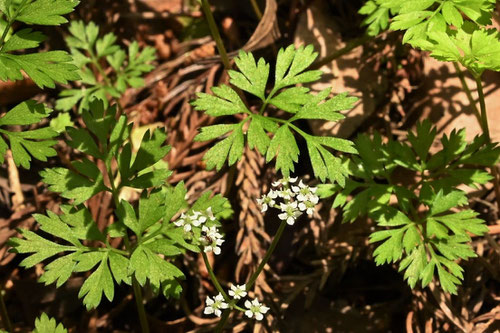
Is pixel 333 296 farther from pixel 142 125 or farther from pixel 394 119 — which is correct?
pixel 142 125

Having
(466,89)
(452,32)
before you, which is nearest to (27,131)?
(452,32)

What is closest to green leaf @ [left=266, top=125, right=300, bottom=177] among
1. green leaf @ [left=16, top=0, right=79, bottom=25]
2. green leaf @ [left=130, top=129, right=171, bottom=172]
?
green leaf @ [left=130, top=129, right=171, bottom=172]

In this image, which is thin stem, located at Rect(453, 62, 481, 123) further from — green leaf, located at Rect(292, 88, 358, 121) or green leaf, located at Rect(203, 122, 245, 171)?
green leaf, located at Rect(203, 122, 245, 171)

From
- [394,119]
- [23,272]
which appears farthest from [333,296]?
[23,272]

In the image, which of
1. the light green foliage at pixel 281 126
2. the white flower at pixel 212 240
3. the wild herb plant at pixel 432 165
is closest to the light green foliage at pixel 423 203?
the wild herb plant at pixel 432 165

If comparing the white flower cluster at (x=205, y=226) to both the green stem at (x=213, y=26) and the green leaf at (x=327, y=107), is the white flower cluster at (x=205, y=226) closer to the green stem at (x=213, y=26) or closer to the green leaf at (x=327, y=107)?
the green leaf at (x=327, y=107)
